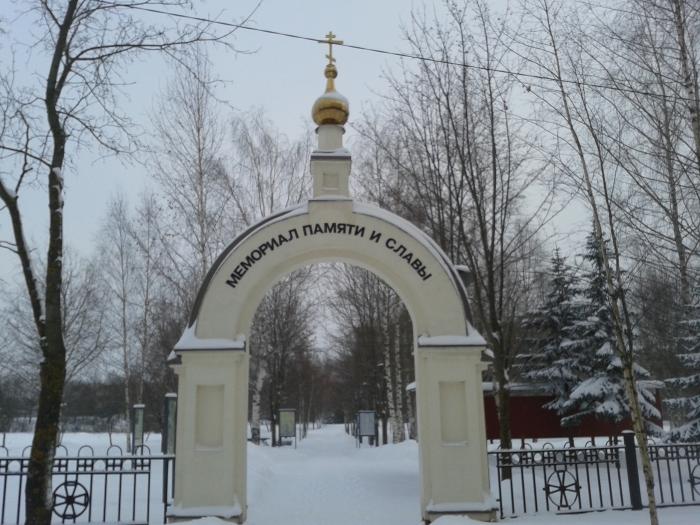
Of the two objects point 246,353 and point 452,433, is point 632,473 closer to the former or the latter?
point 452,433

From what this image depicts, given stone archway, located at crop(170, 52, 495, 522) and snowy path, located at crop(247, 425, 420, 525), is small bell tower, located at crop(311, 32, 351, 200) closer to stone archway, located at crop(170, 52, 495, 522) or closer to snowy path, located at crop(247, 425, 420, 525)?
stone archway, located at crop(170, 52, 495, 522)

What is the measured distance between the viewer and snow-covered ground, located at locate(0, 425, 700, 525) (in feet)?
26.9

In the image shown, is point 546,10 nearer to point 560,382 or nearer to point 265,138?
point 560,382

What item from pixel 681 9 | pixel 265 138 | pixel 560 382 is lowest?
pixel 560 382

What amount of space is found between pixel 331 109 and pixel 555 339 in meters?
12.1

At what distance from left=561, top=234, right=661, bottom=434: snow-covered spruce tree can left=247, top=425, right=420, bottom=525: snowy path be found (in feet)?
16.7

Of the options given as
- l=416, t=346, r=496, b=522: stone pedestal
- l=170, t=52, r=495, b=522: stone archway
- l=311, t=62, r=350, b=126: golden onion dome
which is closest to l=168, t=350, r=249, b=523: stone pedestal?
l=170, t=52, r=495, b=522: stone archway

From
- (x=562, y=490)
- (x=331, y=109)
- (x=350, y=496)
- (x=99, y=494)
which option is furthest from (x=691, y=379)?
(x=99, y=494)

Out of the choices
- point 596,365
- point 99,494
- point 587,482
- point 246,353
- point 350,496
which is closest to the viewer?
point 246,353

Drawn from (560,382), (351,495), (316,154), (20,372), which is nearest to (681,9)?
(316,154)

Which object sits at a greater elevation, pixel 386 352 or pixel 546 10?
pixel 546 10

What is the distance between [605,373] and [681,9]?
10.5 m

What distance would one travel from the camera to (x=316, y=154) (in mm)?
8781

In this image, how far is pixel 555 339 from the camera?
59.1 feet
